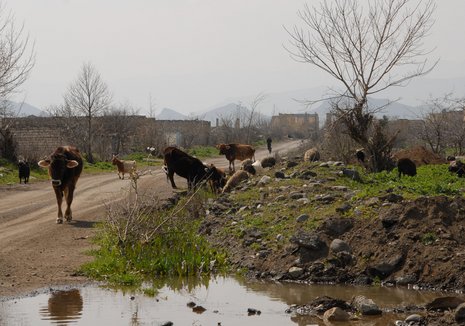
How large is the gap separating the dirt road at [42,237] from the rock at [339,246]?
13.3 ft

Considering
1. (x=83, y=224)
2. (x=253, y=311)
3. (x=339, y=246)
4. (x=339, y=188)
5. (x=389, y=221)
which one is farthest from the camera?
(x=83, y=224)

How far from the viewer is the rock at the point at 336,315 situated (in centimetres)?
1053

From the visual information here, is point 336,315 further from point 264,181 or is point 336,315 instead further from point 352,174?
point 264,181

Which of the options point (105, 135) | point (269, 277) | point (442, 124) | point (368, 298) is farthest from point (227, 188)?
point (105, 135)

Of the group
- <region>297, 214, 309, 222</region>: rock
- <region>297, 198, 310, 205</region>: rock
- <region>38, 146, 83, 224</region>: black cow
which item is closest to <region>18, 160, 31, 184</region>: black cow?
<region>38, 146, 83, 224</region>: black cow

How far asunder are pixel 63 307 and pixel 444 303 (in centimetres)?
493

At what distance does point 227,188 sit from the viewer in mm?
24312

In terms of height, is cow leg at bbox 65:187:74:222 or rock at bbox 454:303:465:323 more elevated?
cow leg at bbox 65:187:74:222

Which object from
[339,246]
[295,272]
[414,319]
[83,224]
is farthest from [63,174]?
[414,319]

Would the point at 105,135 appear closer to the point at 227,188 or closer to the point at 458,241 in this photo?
the point at 227,188

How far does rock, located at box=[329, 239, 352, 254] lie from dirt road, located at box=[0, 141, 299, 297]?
13.3 ft

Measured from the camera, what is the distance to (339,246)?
1389 cm

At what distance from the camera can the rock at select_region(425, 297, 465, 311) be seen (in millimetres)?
10688

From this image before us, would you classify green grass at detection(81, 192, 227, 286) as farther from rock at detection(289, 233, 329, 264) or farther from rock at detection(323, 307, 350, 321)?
rock at detection(323, 307, 350, 321)
